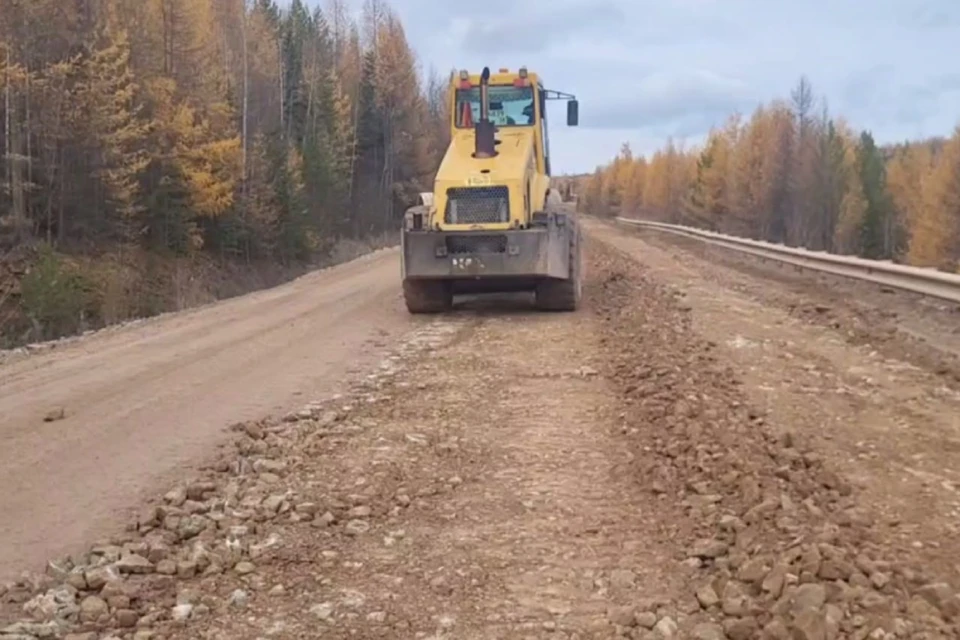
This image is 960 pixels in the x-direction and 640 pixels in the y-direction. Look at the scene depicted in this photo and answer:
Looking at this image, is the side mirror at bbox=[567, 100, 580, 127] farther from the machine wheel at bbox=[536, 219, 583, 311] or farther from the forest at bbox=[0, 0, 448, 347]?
the forest at bbox=[0, 0, 448, 347]

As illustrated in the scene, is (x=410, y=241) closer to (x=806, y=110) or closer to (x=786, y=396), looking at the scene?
(x=786, y=396)

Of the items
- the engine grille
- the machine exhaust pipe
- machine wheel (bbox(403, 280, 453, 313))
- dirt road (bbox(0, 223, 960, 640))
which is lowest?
dirt road (bbox(0, 223, 960, 640))

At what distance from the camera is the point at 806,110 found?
75.1 meters

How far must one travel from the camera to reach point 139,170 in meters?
29.6

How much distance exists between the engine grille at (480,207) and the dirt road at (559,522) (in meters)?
5.01

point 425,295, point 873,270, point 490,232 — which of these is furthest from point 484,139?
point 873,270

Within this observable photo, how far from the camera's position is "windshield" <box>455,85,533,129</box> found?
546 inches

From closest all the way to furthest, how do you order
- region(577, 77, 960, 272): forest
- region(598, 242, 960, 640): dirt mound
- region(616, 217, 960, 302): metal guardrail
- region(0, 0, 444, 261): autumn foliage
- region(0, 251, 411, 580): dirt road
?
region(598, 242, 960, 640): dirt mound
region(0, 251, 411, 580): dirt road
region(616, 217, 960, 302): metal guardrail
region(0, 0, 444, 261): autumn foliage
region(577, 77, 960, 272): forest

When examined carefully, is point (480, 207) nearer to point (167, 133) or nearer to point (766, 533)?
point (766, 533)

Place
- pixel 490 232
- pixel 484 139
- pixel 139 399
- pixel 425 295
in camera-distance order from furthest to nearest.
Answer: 1. pixel 484 139
2. pixel 425 295
3. pixel 490 232
4. pixel 139 399

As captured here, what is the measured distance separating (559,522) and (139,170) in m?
28.4

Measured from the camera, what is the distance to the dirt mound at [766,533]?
123 inches

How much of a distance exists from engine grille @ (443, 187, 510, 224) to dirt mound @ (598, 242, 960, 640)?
5830 millimetres

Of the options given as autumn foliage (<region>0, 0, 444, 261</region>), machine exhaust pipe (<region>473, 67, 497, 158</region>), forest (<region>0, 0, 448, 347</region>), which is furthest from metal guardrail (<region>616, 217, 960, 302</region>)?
autumn foliage (<region>0, 0, 444, 261</region>)
